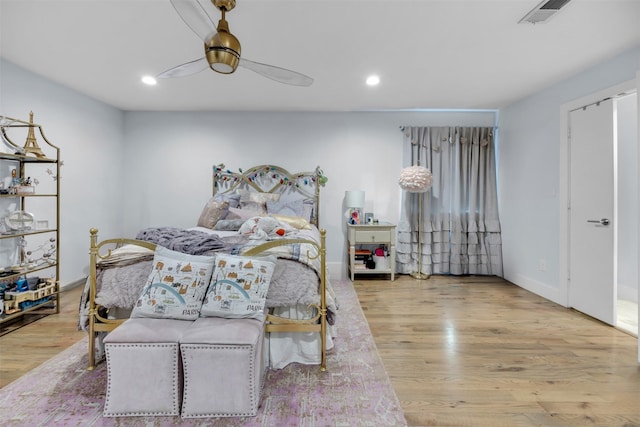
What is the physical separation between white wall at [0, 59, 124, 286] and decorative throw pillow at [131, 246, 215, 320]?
8.52ft

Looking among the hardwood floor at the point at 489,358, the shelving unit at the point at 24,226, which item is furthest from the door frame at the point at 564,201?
the shelving unit at the point at 24,226

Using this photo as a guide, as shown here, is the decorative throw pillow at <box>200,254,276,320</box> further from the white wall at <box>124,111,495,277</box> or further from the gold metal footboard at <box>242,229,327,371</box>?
the white wall at <box>124,111,495,277</box>

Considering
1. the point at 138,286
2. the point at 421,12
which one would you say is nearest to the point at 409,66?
the point at 421,12

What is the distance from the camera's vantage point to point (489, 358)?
7.41 feet

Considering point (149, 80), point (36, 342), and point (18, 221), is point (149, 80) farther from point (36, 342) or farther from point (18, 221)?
point (36, 342)

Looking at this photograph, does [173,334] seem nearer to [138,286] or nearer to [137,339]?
[137,339]

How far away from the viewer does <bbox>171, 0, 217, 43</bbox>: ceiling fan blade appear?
5.17 feet

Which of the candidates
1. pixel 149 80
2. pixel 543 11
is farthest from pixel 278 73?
pixel 149 80

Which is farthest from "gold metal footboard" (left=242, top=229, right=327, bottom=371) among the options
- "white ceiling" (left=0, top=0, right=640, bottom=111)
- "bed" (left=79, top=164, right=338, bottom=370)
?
"white ceiling" (left=0, top=0, right=640, bottom=111)

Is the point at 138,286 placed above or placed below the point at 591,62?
below

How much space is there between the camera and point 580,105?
315 centimetres

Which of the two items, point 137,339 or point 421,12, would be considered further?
point 421,12

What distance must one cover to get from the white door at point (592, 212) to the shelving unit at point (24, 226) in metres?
5.04

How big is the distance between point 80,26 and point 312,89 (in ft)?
7.10
